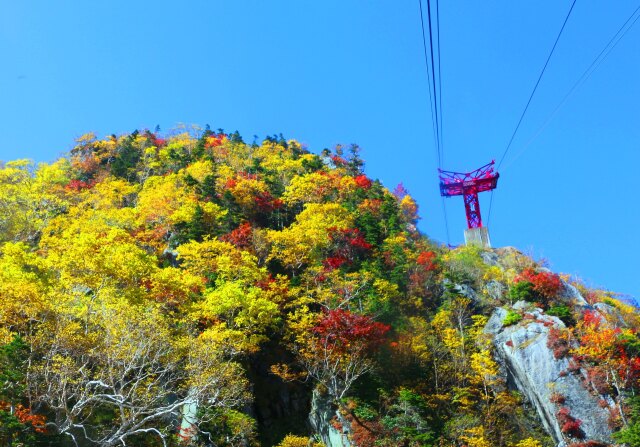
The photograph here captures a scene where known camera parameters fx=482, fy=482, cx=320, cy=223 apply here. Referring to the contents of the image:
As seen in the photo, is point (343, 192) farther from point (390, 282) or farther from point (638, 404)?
point (638, 404)

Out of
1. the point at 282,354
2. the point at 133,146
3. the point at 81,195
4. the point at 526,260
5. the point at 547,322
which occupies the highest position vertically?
the point at 133,146

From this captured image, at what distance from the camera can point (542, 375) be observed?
74.9ft

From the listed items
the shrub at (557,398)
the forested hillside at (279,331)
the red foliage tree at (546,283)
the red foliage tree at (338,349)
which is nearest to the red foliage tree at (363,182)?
the forested hillside at (279,331)

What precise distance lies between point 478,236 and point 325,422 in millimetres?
21555

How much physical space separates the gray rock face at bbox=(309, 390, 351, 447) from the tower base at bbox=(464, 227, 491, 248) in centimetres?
1974

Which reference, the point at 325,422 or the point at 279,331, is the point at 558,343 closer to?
the point at 325,422

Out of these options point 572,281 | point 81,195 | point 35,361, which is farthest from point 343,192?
point 35,361

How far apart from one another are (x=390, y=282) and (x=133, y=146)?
32566 mm

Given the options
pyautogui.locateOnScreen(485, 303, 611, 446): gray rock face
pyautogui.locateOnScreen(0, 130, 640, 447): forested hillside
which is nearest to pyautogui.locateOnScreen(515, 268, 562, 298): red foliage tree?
pyautogui.locateOnScreen(0, 130, 640, 447): forested hillside

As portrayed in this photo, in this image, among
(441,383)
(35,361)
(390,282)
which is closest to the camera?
(35,361)

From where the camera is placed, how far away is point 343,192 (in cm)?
3819

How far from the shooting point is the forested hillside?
613 inches

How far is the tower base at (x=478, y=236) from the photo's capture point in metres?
36.5

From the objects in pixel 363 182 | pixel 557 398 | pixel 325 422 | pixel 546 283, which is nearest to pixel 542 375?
pixel 557 398
